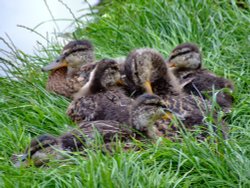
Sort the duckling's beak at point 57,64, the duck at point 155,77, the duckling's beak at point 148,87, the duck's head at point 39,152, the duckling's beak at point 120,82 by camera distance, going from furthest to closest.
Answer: the duckling's beak at point 57,64, the duckling's beak at point 120,82, the duckling's beak at point 148,87, the duck at point 155,77, the duck's head at point 39,152

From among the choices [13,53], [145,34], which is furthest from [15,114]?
[145,34]

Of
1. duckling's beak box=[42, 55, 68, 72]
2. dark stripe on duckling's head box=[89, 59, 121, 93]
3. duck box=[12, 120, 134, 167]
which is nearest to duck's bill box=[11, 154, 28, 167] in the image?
duck box=[12, 120, 134, 167]

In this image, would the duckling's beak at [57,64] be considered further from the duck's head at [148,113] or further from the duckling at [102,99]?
the duck's head at [148,113]

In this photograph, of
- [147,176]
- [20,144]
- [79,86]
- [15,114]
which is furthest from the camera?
[79,86]

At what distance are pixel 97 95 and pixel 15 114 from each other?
2.53 feet

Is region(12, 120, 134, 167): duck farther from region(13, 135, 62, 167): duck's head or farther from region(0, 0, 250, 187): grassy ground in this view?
region(0, 0, 250, 187): grassy ground

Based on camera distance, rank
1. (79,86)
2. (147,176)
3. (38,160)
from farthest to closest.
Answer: (79,86)
(38,160)
(147,176)

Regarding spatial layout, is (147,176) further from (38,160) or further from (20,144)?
(20,144)

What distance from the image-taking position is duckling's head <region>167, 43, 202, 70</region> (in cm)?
863

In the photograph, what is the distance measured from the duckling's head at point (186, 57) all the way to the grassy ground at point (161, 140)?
10.4 inches

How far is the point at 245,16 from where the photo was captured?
9.38 meters

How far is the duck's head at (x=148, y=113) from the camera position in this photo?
24.2ft

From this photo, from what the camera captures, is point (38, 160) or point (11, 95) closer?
point (38, 160)

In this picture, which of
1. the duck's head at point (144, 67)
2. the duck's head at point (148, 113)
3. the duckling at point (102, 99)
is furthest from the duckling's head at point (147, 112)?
the duck's head at point (144, 67)
